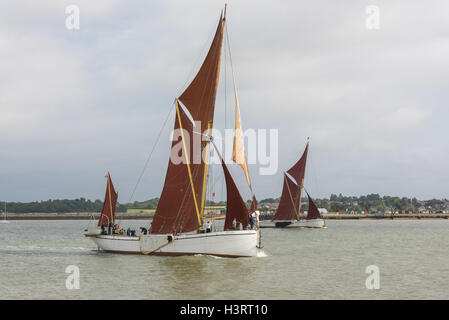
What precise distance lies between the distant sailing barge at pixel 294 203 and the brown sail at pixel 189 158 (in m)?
63.8

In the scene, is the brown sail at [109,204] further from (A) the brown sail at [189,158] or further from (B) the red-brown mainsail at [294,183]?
(B) the red-brown mainsail at [294,183]

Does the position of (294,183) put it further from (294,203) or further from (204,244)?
(204,244)

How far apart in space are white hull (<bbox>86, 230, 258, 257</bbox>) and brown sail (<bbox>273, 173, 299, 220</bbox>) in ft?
217

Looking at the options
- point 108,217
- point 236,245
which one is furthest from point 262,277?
point 108,217


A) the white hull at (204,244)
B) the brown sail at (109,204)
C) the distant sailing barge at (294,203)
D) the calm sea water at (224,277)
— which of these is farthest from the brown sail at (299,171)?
the white hull at (204,244)

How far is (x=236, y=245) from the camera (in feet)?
129

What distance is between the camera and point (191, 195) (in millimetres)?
43000

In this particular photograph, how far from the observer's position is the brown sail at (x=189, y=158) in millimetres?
42969

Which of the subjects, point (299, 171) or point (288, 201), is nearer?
point (299, 171)

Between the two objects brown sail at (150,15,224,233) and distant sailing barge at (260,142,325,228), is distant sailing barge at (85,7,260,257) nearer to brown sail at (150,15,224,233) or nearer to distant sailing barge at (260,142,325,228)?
brown sail at (150,15,224,233)

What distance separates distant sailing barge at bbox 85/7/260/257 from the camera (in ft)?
134

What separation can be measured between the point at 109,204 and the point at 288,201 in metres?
54.5

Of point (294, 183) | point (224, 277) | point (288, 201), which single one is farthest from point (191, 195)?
point (288, 201)
